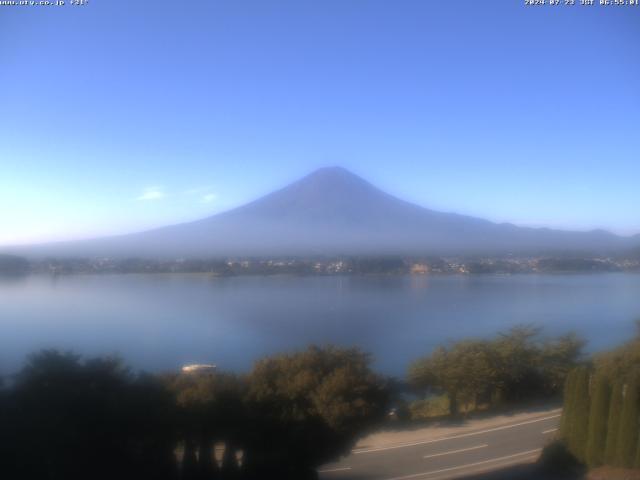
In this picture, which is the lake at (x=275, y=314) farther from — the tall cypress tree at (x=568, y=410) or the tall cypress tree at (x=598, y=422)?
the tall cypress tree at (x=598, y=422)

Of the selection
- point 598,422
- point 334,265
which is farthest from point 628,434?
point 334,265

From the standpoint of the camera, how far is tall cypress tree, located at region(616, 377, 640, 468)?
576 cm

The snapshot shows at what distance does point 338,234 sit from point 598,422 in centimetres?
1700

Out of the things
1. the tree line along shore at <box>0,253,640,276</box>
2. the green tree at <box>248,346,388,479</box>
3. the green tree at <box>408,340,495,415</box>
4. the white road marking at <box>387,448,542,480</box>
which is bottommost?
the white road marking at <box>387,448,542,480</box>

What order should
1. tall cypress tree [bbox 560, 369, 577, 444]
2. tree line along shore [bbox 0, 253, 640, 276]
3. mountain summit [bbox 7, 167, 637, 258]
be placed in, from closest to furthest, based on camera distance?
tall cypress tree [bbox 560, 369, 577, 444], tree line along shore [bbox 0, 253, 640, 276], mountain summit [bbox 7, 167, 637, 258]

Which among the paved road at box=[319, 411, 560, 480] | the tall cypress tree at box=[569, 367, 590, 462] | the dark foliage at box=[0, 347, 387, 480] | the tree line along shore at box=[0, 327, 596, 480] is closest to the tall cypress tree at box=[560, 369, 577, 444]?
the tall cypress tree at box=[569, 367, 590, 462]

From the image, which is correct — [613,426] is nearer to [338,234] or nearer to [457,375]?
[457,375]

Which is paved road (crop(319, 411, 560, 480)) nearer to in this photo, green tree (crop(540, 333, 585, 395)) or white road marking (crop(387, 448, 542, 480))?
white road marking (crop(387, 448, 542, 480))

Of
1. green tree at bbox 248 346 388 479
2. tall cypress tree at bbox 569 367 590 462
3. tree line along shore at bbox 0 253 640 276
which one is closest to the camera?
green tree at bbox 248 346 388 479

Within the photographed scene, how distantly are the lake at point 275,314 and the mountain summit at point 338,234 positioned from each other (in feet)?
5.17

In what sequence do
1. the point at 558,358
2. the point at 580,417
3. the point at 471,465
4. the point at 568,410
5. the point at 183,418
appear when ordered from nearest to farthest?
the point at 183,418, the point at 471,465, the point at 580,417, the point at 568,410, the point at 558,358

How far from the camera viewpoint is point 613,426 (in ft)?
19.4

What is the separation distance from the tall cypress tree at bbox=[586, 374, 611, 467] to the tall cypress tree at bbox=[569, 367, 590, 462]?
0.24ft

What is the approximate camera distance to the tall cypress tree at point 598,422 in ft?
19.5
